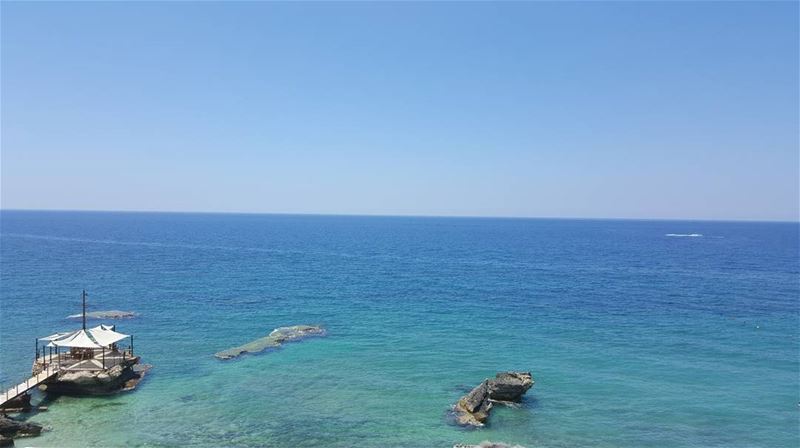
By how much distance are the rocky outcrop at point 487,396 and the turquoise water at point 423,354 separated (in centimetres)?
99

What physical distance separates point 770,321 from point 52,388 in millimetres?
75054

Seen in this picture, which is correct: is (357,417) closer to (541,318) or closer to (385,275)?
(541,318)

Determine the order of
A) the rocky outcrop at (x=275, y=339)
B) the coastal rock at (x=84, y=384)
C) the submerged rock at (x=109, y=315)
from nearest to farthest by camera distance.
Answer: the coastal rock at (x=84, y=384), the rocky outcrop at (x=275, y=339), the submerged rock at (x=109, y=315)

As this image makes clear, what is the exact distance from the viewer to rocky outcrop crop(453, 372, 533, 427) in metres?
34.7

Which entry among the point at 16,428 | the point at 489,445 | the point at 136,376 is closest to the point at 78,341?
the point at 136,376

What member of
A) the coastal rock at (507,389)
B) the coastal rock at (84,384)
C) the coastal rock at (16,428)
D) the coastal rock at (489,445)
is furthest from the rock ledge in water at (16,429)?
the coastal rock at (507,389)

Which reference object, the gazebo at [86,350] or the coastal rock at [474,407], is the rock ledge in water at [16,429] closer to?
the gazebo at [86,350]

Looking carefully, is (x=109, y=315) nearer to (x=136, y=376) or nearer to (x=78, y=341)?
(x=78, y=341)

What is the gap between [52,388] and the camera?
38.2m

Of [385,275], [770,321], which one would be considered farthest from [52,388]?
[770,321]

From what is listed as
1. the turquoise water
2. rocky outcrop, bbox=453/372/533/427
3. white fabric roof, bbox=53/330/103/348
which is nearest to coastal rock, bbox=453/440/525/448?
the turquoise water

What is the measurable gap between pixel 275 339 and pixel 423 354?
15.6 metres

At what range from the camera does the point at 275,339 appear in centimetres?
5309

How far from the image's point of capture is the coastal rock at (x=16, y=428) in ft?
99.3
